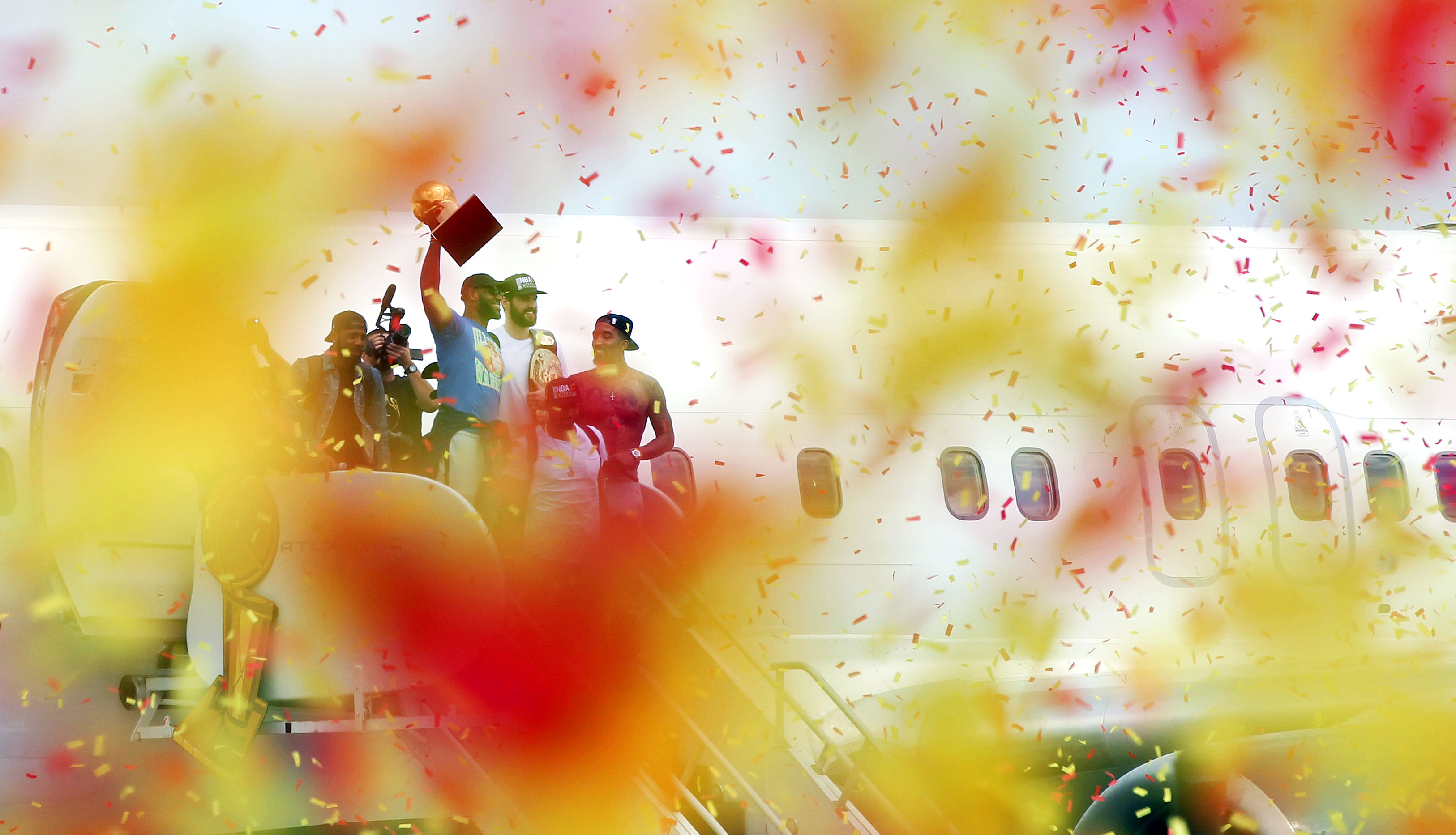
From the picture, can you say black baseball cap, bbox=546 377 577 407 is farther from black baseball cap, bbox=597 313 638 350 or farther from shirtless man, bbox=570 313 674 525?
black baseball cap, bbox=597 313 638 350

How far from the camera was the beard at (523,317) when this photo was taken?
17.0 ft

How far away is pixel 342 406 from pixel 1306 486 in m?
6.04

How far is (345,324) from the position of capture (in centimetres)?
474

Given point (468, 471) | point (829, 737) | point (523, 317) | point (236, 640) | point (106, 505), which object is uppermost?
point (523, 317)

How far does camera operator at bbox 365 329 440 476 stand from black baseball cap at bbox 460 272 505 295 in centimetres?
44

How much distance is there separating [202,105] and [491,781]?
3.26 metres

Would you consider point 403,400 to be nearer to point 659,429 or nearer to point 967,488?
point 659,429

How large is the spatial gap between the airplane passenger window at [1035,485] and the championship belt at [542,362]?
2.98m

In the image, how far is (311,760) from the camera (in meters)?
4.21

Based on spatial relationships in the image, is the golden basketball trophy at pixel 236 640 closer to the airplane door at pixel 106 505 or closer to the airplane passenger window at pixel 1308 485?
the airplane door at pixel 106 505

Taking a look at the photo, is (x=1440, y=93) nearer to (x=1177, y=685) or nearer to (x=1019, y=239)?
(x=1019, y=239)

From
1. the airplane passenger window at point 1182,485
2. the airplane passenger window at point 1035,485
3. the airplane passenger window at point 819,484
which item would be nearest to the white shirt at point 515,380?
the airplane passenger window at point 819,484

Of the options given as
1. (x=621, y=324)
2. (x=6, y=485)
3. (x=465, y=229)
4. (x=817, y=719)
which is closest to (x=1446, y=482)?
(x=817, y=719)

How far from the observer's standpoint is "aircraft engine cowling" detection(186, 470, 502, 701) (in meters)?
3.61
